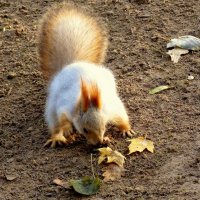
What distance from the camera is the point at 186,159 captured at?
9.02 ft

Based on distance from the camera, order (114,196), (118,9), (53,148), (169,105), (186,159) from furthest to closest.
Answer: (118,9), (169,105), (53,148), (186,159), (114,196)

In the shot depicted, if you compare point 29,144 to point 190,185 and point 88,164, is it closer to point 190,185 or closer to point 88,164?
point 88,164

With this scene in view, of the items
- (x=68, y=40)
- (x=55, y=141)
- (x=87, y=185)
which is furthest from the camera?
Result: (x=68, y=40)

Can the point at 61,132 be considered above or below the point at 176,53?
below

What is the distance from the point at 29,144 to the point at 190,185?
87 cm

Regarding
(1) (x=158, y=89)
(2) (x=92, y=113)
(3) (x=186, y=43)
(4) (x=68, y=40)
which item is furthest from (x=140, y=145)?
(3) (x=186, y=43)

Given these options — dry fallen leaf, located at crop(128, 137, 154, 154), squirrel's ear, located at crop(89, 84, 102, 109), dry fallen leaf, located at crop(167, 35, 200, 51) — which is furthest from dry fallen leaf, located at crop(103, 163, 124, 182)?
dry fallen leaf, located at crop(167, 35, 200, 51)

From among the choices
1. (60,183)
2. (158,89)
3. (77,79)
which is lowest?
(60,183)

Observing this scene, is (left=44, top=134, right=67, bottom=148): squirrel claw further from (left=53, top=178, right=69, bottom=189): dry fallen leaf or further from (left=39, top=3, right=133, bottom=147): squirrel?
(left=53, top=178, right=69, bottom=189): dry fallen leaf

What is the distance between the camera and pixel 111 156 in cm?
279

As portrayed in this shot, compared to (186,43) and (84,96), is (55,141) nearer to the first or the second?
(84,96)

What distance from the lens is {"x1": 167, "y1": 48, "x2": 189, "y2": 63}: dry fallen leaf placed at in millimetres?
3629

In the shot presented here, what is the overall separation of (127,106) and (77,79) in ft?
1.11

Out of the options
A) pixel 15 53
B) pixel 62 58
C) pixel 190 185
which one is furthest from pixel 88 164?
pixel 15 53
